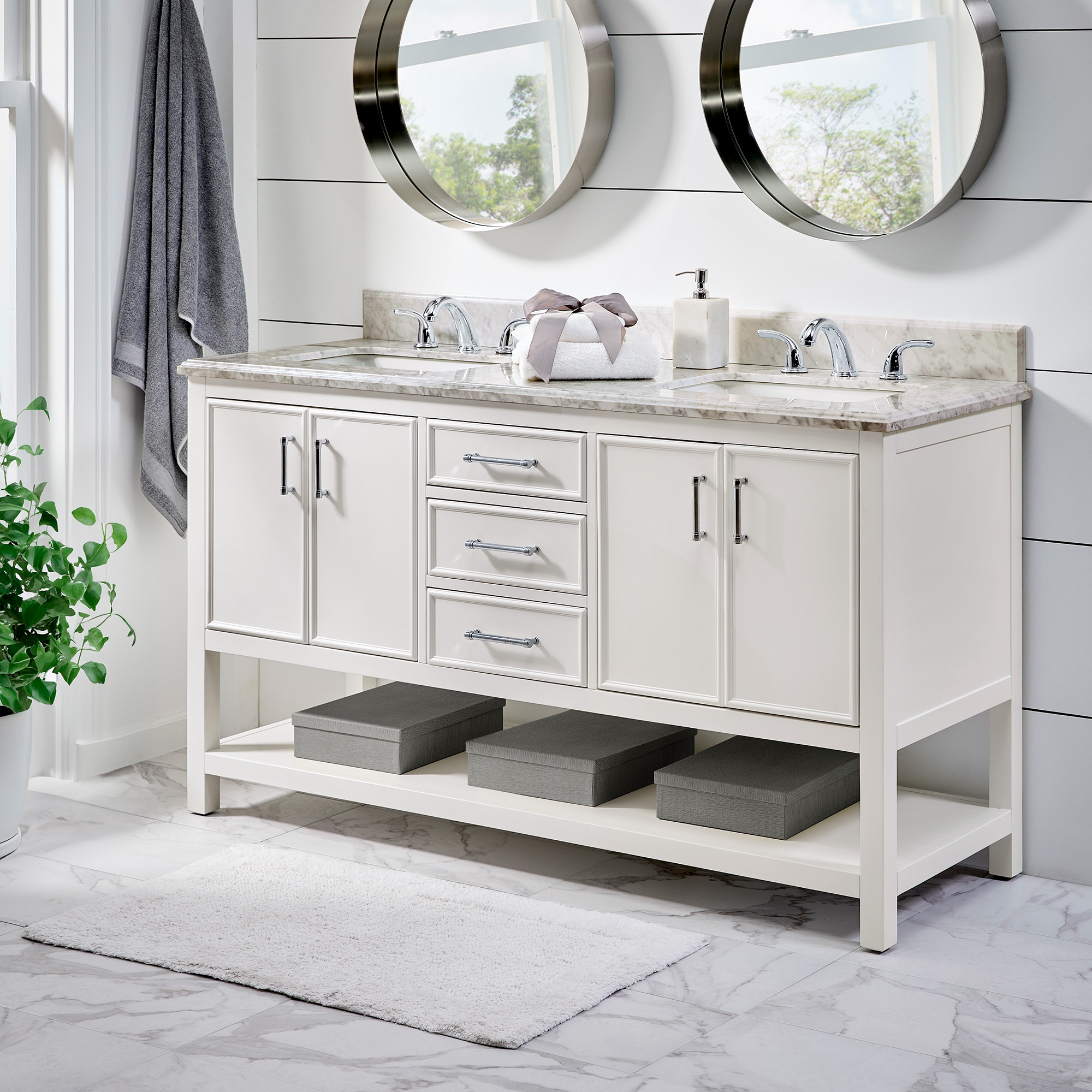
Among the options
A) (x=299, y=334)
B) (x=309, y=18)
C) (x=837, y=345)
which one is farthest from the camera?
(x=299, y=334)

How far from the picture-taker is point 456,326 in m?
3.18

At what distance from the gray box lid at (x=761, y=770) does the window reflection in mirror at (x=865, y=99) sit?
904 millimetres

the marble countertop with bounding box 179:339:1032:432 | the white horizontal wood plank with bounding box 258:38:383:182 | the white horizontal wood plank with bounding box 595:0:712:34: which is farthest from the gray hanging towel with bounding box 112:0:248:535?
the white horizontal wood plank with bounding box 595:0:712:34

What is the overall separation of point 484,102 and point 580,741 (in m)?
1.26

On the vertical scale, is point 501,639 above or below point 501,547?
below

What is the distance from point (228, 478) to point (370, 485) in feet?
1.04

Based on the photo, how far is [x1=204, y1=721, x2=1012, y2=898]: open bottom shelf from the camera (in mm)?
2484

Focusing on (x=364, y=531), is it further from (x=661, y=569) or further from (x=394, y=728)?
(x=661, y=569)

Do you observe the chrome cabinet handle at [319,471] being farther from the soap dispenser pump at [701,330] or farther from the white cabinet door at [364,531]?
the soap dispenser pump at [701,330]

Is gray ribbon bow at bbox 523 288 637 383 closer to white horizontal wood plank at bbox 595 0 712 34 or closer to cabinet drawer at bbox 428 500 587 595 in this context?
cabinet drawer at bbox 428 500 587 595

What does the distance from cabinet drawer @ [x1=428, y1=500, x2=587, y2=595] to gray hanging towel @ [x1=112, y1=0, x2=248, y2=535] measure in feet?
2.58

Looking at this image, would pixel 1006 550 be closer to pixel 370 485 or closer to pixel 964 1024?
pixel 964 1024

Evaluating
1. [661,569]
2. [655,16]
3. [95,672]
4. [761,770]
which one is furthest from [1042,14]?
[95,672]

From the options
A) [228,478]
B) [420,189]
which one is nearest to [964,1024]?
[228,478]
